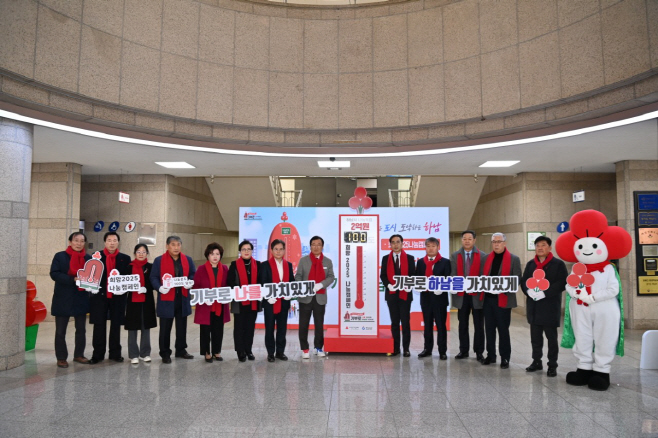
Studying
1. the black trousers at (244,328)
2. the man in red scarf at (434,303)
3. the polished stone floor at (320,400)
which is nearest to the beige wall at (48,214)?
the polished stone floor at (320,400)

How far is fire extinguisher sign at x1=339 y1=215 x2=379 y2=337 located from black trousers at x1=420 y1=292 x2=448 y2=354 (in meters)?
0.71

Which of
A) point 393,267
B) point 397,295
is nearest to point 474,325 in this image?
point 397,295

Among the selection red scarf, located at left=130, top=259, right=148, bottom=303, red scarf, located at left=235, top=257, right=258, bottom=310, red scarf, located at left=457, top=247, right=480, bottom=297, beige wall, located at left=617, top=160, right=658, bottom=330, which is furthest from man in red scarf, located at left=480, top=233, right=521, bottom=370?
red scarf, located at left=130, top=259, right=148, bottom=303

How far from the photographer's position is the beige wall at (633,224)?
895 cm

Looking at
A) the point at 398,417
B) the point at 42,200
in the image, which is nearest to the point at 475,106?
the point at 398,417

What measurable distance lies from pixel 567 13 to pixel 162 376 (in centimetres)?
704

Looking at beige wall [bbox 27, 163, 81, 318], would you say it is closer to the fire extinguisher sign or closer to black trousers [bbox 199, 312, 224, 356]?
black trousers [bbox 199, 312, 224, 356]

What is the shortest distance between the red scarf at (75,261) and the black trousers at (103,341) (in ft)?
2.59

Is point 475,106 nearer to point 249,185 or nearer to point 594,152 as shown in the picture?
point 594,152

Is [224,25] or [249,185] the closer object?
[224,25]

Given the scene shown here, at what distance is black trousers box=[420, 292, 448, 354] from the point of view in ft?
21.1

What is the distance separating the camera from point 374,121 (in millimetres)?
7633

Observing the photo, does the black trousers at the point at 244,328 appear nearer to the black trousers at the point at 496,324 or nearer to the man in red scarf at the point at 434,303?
the man in red scarf at the point at 434,303

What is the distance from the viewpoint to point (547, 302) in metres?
5.76
